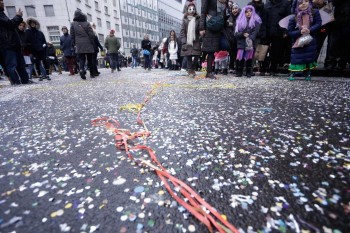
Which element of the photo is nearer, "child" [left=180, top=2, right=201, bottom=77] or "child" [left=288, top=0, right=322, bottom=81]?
"child" [left=288, top=0, right=322, bottom=81]

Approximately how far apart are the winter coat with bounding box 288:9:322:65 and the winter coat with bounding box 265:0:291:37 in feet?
2.75

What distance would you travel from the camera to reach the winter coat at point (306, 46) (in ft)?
13.7

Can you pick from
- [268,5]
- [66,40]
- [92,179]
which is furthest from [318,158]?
[66,40]

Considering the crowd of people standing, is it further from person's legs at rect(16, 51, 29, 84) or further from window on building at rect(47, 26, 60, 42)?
window on building at rect(47, 26, 60, 42)

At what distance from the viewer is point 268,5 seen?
18.4 ft

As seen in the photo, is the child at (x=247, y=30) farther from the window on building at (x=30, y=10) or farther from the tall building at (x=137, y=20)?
the tall building at (x=137, y=20)

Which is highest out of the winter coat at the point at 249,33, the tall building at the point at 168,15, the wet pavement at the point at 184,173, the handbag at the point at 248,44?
the tall building at the point at 168,15

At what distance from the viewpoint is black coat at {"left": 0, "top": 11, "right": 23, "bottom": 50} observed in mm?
5018

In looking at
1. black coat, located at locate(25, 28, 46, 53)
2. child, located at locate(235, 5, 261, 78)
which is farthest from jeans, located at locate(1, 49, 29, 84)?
child, located at locate(235, 5, 261, 78)

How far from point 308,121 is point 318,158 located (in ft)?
2.56

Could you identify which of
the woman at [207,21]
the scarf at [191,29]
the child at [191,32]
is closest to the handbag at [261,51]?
the woman at [207,21]

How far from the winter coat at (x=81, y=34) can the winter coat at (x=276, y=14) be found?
519 centimetres

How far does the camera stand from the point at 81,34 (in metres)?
6.51

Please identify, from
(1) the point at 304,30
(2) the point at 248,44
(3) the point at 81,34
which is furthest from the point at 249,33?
(3) the point at 81,34
